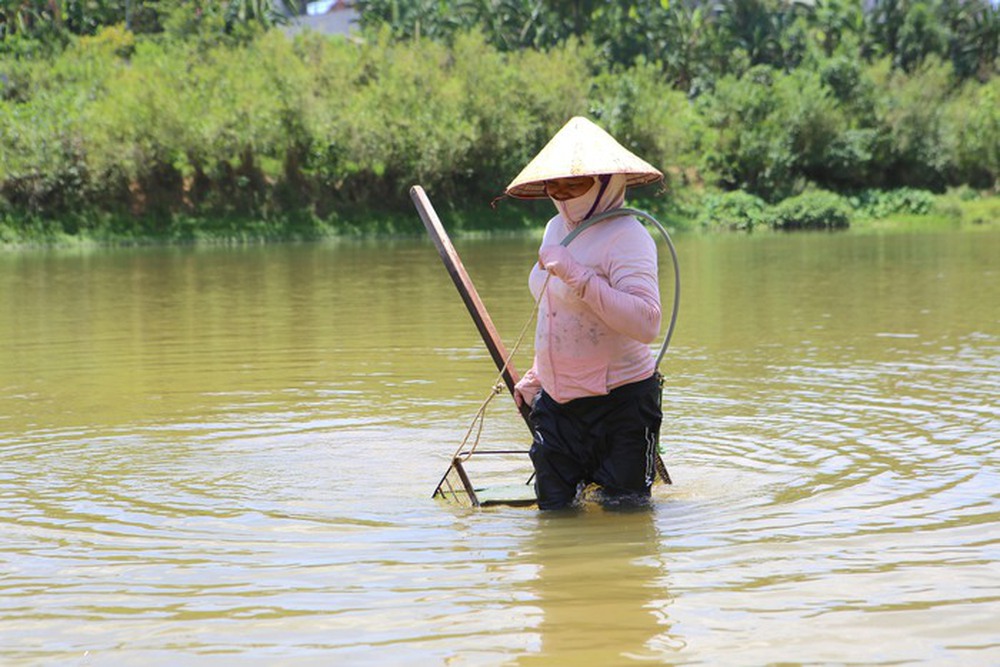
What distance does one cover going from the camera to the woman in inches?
203

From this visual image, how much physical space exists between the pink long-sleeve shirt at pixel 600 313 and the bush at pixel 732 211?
157 feet

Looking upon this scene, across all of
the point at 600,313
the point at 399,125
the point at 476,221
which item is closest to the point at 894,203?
the point at 476,221

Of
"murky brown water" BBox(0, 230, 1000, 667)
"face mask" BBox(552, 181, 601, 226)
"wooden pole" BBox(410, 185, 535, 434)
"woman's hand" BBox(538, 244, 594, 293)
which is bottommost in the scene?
"murky brown water" BBox(0, 230, 1000, 667)

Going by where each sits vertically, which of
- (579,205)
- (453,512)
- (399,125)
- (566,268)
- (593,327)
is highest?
(399,125)

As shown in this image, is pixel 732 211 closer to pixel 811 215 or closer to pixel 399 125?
pixel 811 215

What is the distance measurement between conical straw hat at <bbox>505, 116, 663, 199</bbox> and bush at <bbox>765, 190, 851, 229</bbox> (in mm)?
47319

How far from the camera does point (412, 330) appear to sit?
46.8 feet

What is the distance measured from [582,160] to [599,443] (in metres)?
1.21

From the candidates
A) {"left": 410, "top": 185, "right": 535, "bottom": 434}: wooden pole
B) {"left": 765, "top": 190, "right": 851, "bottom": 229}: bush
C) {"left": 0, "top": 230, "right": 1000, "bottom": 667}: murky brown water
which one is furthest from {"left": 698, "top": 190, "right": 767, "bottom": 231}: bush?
{"left": 410, "top": 185, "right": 535, "bottom": 434}: wooden pole

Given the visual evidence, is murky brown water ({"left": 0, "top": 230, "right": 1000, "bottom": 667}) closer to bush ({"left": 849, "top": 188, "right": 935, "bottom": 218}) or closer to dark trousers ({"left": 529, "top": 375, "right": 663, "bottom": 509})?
dark trousers ({"left": 529, "top": 375, "right": 663, "bottom": 509})

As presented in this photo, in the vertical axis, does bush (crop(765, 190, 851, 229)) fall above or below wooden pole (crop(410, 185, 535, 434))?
below

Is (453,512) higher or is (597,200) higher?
(597,200)

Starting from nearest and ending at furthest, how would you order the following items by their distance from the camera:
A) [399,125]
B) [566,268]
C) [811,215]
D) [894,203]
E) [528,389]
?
[566,268] → [528,389] → [811,215] → [399,125] → [894,203]

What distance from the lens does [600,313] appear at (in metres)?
5.12
